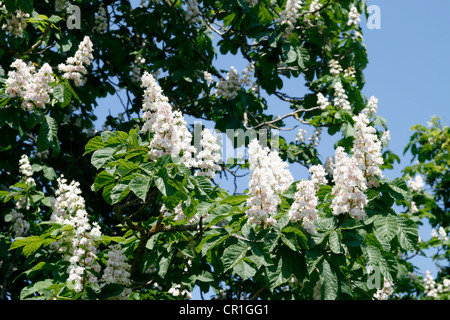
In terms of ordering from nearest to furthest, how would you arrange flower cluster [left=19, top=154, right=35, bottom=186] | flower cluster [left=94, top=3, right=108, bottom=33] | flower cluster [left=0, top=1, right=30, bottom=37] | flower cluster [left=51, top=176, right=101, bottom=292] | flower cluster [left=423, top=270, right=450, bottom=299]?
flower cluster [left=51, top=176, right=101, bottom=292], flower cluster [left=0, top=1, right=30, bottom=37], flower cluster [left=19, top=154, right=35, bottom=186], flower cluster [left=94, top=3, right=108, bottom=33], flower cluster [left=423, top=270, right=450, bottom=299]

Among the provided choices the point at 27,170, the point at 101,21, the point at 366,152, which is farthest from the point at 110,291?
the point at 101,21

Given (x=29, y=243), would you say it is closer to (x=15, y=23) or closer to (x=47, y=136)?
(x=47, y=136)

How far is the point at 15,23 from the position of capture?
4.96 meters

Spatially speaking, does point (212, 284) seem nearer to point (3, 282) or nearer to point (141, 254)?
point (141, 254)

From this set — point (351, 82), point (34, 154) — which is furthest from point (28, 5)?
point (351, 82)

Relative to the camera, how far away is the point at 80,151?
254 inches

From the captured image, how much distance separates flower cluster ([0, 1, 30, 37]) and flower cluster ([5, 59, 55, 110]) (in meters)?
0.84

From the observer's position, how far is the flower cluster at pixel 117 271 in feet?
12.3

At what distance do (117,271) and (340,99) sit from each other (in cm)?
313

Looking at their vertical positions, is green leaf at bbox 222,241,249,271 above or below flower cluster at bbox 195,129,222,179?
below

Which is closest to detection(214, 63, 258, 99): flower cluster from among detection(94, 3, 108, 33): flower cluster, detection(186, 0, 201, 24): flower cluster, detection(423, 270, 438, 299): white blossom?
detection(186, 0, 201, 24): flower cluster

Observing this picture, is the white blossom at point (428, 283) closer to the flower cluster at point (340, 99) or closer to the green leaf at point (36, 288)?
the flower cluster at point (340, 99)

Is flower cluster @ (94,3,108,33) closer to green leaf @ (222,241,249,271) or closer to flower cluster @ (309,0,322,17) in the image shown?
flower cluster @ (309,0,322,17)

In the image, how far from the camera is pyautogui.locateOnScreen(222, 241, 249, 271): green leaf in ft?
9.46
